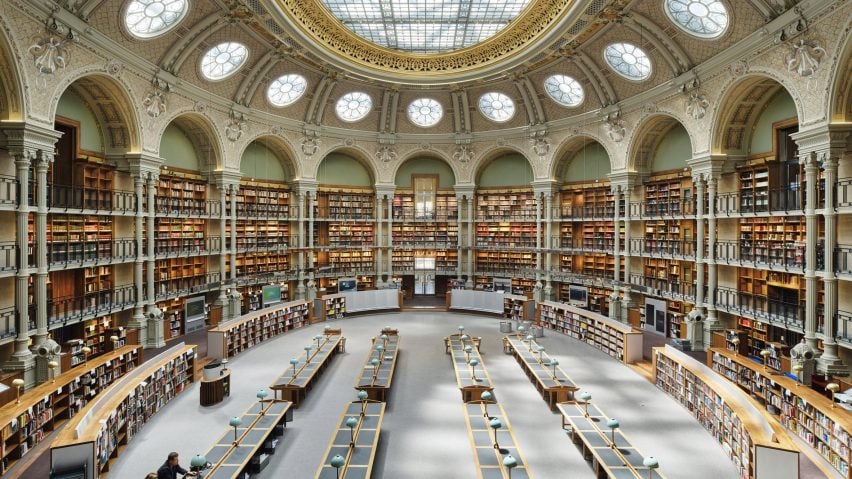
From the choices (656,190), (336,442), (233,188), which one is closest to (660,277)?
(656,190)

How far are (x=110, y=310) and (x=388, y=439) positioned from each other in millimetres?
10713

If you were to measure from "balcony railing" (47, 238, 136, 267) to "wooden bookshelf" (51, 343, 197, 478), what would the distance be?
14.1 ft

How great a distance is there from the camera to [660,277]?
1950 cm

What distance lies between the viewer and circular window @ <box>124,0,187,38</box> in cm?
1391

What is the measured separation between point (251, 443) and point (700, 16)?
1634 centimetres

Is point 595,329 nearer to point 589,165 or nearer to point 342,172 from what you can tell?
point 589,165

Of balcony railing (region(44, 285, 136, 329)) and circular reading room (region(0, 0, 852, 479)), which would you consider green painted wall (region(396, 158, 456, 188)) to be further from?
balcony railing (region(44, 285, 136, 329))

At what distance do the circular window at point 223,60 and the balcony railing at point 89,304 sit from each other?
28.1ft

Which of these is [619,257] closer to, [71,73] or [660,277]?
[660,277]

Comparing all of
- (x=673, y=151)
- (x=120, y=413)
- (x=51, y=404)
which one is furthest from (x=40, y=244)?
(x=673, y=151)

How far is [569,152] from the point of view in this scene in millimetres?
24047

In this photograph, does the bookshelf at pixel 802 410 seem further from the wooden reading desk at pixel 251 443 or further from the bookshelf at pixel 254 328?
the bookshelf at pixel 254 328

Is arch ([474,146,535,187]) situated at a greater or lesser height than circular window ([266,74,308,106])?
lesser

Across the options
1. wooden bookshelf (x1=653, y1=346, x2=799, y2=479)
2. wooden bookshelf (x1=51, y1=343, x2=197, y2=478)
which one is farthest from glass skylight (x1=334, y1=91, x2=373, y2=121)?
wooden bookshelf (x1=653, y1=346, x2=799, y2=479)
